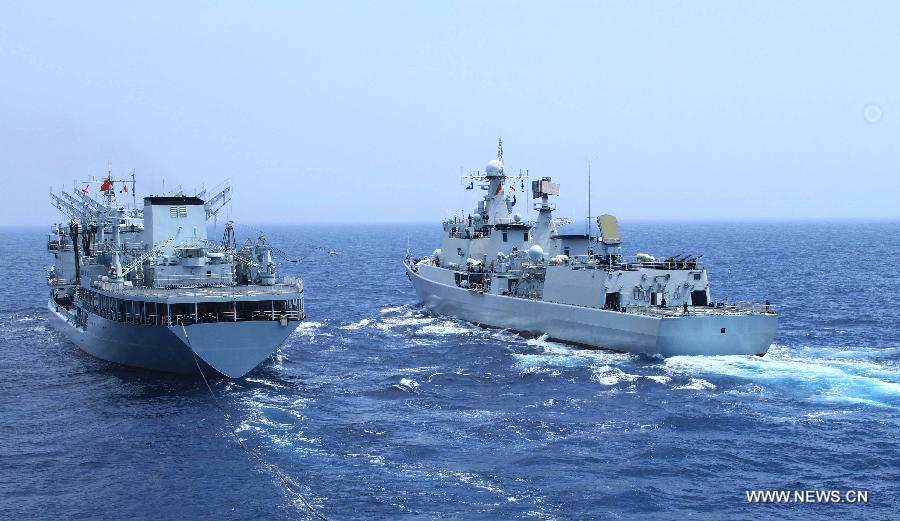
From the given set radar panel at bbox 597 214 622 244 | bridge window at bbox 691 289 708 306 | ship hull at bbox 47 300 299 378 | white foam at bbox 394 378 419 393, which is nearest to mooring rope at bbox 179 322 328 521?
ship hull at bbox 47 300 299 378

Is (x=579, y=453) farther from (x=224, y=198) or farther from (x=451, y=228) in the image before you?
(x=451, y=228)

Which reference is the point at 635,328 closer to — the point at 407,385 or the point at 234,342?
the point at 407,385

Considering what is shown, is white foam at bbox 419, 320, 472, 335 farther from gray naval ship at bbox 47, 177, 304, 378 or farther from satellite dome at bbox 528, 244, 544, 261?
gray naval ship at bbox 47, 177, 304, 378

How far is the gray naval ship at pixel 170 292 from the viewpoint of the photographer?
129 feet

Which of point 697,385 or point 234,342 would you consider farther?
point 234,342

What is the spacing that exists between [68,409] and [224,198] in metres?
18.4

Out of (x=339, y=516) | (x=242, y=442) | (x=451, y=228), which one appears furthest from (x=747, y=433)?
(x=451, y=228)

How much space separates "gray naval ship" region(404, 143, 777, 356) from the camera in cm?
4312

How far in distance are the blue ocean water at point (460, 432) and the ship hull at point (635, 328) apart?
32.0 inches

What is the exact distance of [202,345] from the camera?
38531mm

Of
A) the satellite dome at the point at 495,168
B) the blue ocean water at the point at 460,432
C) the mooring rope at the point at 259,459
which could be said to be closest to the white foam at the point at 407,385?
the blue ocean water at the point at 460,432

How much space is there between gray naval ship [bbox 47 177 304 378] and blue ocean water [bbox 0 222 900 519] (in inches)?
60.3

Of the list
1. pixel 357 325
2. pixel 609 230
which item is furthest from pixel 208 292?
pixel 609 230

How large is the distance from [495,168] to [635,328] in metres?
25.0
